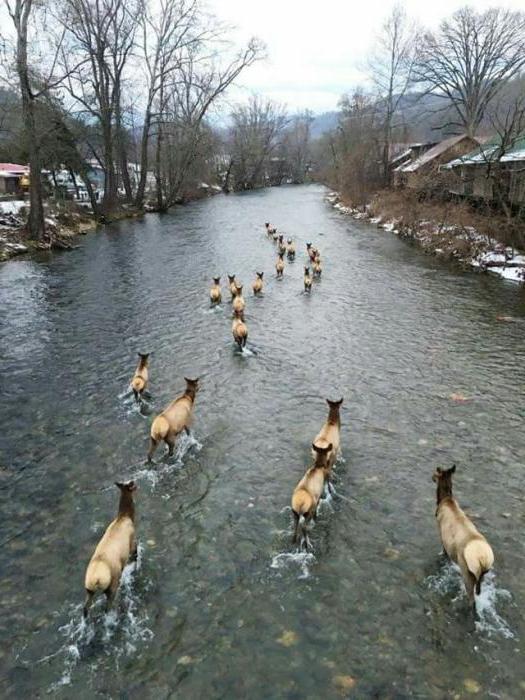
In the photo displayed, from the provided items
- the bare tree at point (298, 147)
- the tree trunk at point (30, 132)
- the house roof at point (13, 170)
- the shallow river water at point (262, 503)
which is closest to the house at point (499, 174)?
the shallow river water at point (262, 503)

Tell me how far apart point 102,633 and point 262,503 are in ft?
10.0

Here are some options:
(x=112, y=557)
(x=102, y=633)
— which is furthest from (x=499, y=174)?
(x=102, y=633)

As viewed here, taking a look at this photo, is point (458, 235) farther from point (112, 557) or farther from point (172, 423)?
point (112, 557)

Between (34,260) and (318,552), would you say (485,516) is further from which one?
(34,260)

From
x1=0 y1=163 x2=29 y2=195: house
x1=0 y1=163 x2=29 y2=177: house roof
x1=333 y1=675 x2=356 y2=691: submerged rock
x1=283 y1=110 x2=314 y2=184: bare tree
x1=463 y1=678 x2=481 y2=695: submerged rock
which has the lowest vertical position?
x1=333 y1=675 x2=356 y2=691: submerged rock

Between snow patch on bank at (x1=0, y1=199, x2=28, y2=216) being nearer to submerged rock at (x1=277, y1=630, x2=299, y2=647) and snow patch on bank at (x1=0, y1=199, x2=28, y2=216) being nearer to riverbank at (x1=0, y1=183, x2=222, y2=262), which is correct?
riverbank at (x1=0, y1=183, x2=222, y2=262)

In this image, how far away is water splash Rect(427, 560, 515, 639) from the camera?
5.95 meters

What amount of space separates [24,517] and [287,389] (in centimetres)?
632

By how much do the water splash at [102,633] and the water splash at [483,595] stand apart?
352cm

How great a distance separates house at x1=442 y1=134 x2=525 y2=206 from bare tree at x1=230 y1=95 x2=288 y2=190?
71066 millimetres

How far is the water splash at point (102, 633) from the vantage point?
564 centimetres

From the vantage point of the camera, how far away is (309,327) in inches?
679

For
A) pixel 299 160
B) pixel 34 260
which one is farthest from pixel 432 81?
pixel 299 160

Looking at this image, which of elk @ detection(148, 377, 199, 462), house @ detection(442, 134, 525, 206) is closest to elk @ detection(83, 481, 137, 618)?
elk @ detection(148, 377, 199, 462)
